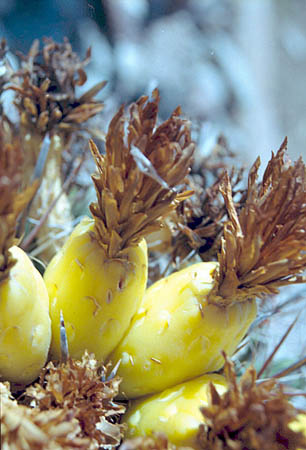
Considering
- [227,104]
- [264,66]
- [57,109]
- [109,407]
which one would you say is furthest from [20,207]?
[264,66]

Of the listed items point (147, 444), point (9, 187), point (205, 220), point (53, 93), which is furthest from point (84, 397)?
point (53, 93)


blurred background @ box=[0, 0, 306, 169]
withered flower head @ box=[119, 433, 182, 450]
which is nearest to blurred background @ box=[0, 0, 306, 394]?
blurred background @ box=[0, 0, 306, 169]

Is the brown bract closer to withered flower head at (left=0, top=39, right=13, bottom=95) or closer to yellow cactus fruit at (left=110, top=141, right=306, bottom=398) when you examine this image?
yellow cactus fruit at (left=110, top=141, right=306, bottom=398)

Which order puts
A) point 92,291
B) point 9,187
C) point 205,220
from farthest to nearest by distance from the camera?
1. point 205,220
2. point 92,291
3. point 9,187

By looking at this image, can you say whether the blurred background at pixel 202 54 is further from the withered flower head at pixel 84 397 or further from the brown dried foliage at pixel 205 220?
the withered flower head at pixel 84 397

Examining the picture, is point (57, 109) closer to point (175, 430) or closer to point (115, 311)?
point (115, 311)

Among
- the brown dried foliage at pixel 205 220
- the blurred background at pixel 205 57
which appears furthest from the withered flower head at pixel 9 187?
the blurred background at pixel 205 57

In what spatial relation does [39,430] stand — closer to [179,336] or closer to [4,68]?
[179,336]
